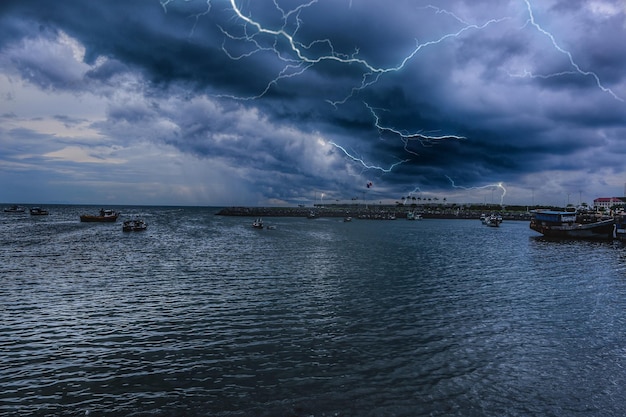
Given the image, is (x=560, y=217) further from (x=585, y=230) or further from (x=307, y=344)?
(x=307, y=344)

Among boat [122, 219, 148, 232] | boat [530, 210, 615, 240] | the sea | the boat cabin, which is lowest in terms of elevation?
the sea

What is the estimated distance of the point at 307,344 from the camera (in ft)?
67.1

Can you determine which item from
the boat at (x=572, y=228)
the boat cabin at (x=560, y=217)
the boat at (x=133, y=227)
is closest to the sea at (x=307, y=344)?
the boat at (x=133, y=227)

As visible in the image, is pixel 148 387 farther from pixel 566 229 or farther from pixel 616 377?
pixel 566 229

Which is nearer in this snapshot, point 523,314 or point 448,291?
point 523,314

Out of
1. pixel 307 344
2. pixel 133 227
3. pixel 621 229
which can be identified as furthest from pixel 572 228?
pixel 133 227

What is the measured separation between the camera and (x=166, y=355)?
61.9ft

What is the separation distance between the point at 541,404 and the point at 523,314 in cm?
1389

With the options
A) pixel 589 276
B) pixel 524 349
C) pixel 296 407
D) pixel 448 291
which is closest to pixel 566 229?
pixel 589 276

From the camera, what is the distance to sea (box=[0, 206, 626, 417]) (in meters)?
14.6

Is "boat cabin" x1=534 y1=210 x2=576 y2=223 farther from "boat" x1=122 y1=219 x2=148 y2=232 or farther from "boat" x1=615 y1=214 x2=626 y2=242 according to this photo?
"boat" x1=122 y1=219 x2=148 y2=232

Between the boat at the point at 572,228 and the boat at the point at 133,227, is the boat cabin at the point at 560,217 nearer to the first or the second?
the boat at the point at 572,228

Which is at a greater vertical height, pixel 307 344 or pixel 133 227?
pixel 133 227

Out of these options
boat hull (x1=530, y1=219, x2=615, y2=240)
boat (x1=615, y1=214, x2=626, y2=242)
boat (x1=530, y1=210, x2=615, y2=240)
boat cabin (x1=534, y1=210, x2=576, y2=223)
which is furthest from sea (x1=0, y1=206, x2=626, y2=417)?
boat cabin (x1=534, y1=210, x2=576, y2=223)
